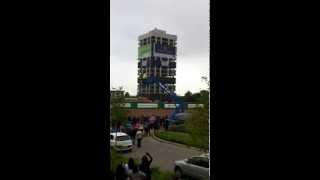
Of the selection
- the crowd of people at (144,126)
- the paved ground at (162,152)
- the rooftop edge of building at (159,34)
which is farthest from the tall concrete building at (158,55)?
the paved ground at (162,152)

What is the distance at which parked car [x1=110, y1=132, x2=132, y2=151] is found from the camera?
11922 millimetres

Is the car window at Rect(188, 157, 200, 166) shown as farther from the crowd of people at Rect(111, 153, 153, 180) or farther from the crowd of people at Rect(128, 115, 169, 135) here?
the crowd of people at Rect(128, 115, 169, 135)

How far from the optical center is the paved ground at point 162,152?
10.4 m

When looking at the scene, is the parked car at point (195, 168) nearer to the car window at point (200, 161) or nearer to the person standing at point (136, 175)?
the car window at point (200, 161)

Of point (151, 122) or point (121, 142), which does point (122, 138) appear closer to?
point (121, 142)

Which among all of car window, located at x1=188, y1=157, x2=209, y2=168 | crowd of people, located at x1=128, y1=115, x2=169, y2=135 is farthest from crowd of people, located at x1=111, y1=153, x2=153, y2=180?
crowd of people, located at x1=128, y1=115, x2=169, y2=135

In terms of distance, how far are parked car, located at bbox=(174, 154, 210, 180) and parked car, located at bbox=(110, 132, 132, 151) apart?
451cm

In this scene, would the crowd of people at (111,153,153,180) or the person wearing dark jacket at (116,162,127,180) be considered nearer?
the person wearing dark jacket at (116,162,127,180)

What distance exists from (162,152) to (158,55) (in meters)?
20.9

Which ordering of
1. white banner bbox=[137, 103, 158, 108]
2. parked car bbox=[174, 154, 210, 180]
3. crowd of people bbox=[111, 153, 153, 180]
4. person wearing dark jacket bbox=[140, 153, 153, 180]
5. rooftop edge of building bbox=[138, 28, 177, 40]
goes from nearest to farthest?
crowd of people bbox=[111, 153, 153, 180]
parked car bbox=[174, 154, 210, 180]
person wearing dark jacket bbox=[140, 153, 153, 180]
white banner bbox=[137, 103, 158, 108]
rooftop edge of building bbox=[138, 28, 177, 40]

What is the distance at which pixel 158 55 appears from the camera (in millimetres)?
32531
